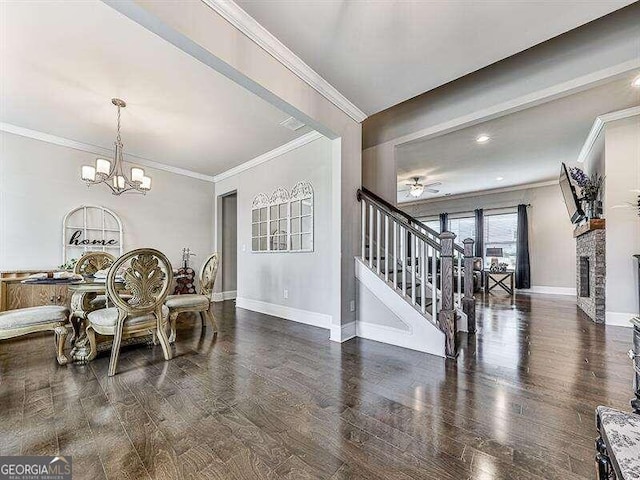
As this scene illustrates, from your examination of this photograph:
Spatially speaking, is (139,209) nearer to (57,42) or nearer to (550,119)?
(57,42)

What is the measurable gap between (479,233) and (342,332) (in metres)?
6.69

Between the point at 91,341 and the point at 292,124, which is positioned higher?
the point at 292,124

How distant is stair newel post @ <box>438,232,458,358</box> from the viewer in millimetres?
2488

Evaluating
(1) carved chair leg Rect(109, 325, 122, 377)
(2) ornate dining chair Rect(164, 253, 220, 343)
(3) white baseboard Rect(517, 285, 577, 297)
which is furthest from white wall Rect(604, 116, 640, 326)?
(1) carved chair leg Rect(109, 325, 122, 377)

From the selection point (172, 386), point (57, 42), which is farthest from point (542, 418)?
point (57, 42)

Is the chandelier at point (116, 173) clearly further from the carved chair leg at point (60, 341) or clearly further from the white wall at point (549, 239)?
the white wall at point (549, 239)

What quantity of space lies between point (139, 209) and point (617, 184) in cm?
730

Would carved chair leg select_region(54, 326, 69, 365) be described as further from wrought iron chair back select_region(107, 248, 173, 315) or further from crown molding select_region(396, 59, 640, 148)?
crown molding select_region(396, 59, 640, 148)

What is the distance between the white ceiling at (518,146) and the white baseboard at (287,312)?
9.20ft

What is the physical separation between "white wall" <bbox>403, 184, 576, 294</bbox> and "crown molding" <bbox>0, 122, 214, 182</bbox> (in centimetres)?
823

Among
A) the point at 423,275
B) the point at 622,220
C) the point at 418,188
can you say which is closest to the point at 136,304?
the point at 423,275

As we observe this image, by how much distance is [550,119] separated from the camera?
3795mm

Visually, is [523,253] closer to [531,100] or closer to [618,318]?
[618,318]

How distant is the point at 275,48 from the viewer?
2.18 m
